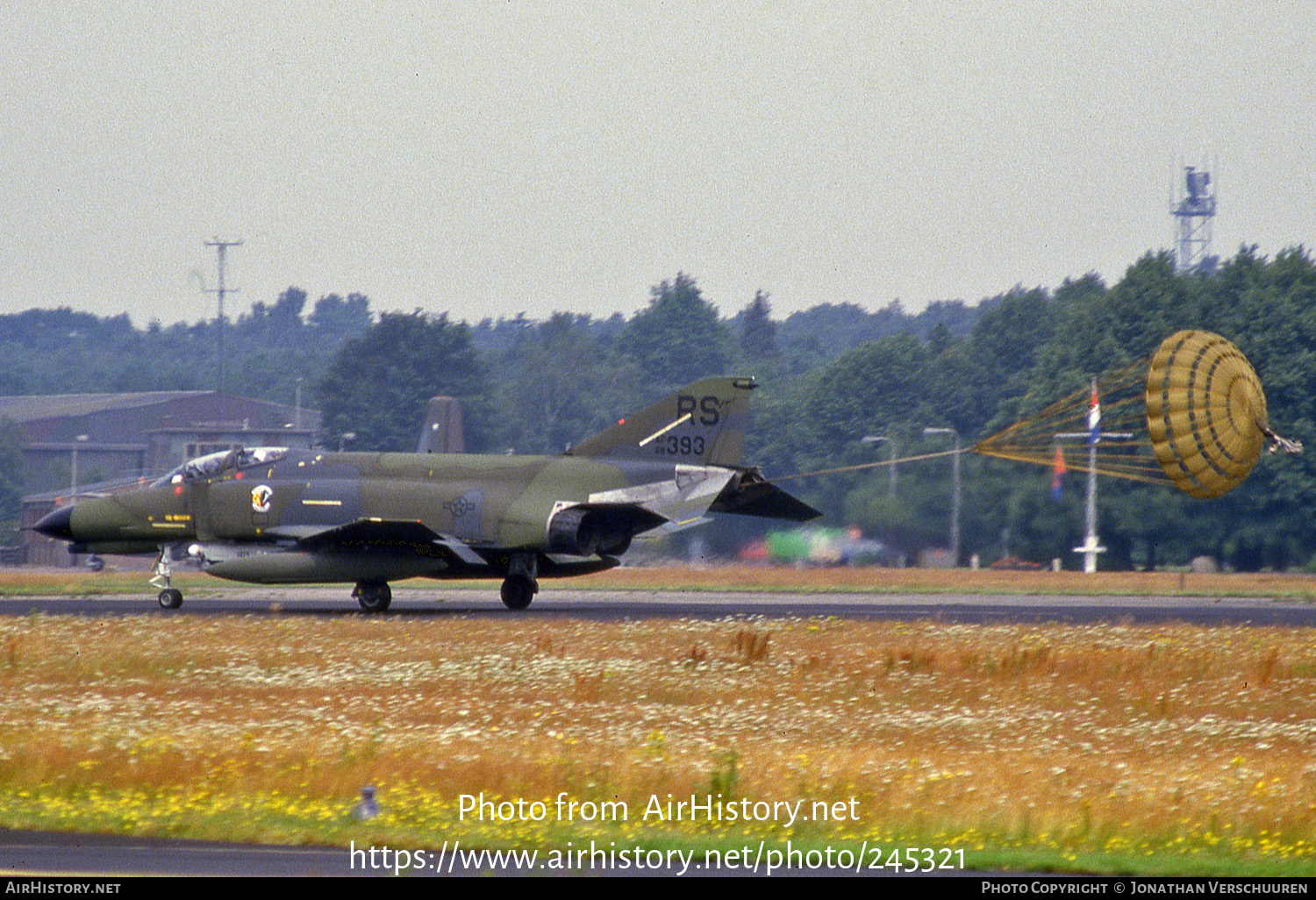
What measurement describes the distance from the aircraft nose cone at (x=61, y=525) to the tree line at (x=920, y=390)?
26.0m

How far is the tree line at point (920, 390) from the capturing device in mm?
49156

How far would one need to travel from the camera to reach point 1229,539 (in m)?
51.7

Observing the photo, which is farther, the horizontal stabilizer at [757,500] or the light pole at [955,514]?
the light pole at [955,514]

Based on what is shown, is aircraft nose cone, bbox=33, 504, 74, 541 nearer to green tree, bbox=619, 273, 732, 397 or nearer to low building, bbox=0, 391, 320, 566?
low building, bbox=0, 391, 320, 566

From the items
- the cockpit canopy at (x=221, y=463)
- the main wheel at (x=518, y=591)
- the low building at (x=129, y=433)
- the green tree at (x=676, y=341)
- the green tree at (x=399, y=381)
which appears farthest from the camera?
the green tree at (x=676, y=341)

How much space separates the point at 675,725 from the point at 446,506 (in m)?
14.8

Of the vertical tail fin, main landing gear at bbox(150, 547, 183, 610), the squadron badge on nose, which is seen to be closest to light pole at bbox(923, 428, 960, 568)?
the vertical tail fin

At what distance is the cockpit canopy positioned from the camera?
1204 inches

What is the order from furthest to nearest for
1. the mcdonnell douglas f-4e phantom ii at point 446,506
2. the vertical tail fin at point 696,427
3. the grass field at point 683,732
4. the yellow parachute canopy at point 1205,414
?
the vertical tail fin at point 696,427 < the mcdonnell douglas f-4e phantom ii at point 446,506 < the yellow parachute canopy at point 1205,414 < the grass field at point 683,732

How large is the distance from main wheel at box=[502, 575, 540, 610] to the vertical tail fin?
10.7 feet

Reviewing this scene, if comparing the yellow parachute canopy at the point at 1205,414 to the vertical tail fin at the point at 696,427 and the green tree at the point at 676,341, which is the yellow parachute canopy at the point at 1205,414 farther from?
the green tree at the point at 676,341

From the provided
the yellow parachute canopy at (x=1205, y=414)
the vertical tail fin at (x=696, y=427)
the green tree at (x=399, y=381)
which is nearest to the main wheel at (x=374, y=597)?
the vertical tail fin at (x=696, y=427)

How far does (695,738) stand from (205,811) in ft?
17.7
